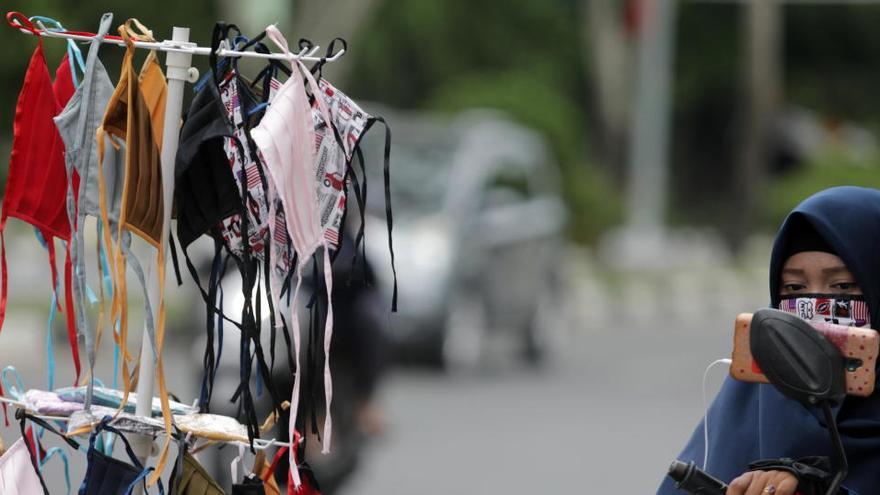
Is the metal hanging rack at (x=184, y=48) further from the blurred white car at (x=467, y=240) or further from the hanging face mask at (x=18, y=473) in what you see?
the blurred white car at (x=467, y=240)

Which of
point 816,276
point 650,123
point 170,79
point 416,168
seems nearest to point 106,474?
point 170,79

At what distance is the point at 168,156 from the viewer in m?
3.08

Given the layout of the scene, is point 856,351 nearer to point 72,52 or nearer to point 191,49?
point 191,49

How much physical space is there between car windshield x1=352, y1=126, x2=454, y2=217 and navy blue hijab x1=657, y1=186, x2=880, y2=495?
10721mm

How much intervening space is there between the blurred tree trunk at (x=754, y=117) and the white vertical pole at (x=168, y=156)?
26.8 metres

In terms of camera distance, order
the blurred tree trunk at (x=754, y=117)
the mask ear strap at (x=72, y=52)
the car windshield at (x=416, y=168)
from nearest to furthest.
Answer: the mask ear strap at (x=72, y=52) → the car windshield at (x=416, y=168) → the blurred tree trunk at (x=754, y=117)

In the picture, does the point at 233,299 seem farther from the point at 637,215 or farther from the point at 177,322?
the point at 637,215

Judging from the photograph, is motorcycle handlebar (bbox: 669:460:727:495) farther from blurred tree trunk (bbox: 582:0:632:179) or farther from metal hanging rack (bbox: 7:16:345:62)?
blurred tree trunk (bbox: 582:0:632:179)

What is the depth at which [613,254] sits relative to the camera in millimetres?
28703

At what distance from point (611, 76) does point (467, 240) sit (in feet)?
76.0

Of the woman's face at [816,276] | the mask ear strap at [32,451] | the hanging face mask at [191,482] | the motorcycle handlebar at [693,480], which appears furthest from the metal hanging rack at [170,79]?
the woman's face at [816,276]

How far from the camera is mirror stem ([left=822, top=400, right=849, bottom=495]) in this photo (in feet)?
9.38

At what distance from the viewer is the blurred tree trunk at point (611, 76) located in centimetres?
3694

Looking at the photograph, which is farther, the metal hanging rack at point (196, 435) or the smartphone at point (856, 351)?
the metal hanging rack at point (196, 435)
